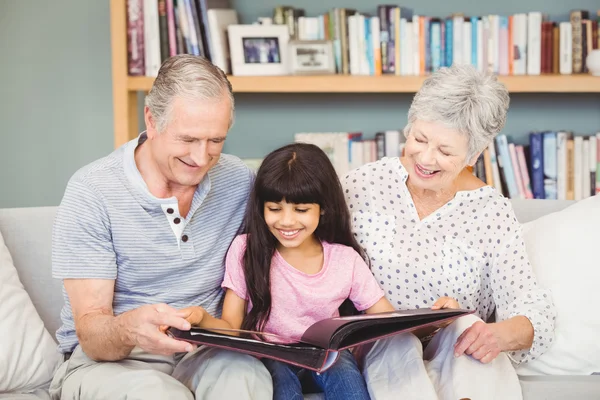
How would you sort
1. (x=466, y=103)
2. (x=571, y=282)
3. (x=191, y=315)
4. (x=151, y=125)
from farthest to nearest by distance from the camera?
(x=571, y=282) < (x=466, y=103) < (x=151, y=125) < (x=191, y=315)

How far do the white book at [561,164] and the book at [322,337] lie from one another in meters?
1.66

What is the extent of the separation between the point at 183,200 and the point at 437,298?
2.10 ft

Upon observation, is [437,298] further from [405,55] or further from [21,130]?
[21,130]

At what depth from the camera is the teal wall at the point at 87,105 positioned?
3213 mm

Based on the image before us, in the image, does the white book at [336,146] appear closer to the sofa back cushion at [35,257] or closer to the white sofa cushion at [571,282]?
the white sofa cushion at [571,282]

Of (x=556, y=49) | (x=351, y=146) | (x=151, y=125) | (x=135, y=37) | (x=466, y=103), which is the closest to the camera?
(x=151, y=125)

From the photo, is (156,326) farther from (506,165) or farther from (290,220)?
(506,165)

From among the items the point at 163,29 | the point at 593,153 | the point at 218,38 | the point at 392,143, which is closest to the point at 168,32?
the point at 163,29

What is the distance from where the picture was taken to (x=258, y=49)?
2.97 meters

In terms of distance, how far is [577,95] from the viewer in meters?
3.26

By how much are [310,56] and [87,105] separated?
3.14 ft

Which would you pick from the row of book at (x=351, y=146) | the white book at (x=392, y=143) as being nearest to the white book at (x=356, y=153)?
the row of book at (x=351, y=146)

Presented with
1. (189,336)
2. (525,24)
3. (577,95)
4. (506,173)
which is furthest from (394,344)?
(577,95)

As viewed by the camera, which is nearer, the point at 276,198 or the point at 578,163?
the point at 276,198
